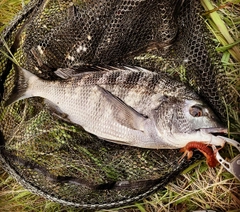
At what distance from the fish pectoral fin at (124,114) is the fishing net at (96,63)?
249 millimetres

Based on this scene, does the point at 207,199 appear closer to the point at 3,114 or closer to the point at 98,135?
the point at 98,135

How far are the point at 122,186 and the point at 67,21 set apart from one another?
3.57ft

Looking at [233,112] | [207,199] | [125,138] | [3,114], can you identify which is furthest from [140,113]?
[3,114]

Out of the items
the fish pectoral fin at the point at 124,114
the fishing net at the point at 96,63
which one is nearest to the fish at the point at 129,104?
the fish pectoral fin at the point at 124,114

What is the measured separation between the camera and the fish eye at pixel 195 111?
2.37m

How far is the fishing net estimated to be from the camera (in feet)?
8.32

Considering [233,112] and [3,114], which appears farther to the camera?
[3,114]

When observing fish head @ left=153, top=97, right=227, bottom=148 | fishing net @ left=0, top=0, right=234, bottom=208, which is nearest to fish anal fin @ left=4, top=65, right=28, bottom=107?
fishing net @ left=0, top=0, right=234, bottom=208

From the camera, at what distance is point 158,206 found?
282cm

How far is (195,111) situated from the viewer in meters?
2.37

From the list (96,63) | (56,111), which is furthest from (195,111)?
(56,111)

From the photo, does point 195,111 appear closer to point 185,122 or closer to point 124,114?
point 185,122

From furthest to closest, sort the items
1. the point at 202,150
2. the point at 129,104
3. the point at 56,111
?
the point at 56,111
the point at 129,104
the point at 202,150

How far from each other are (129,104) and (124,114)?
0.08 m
